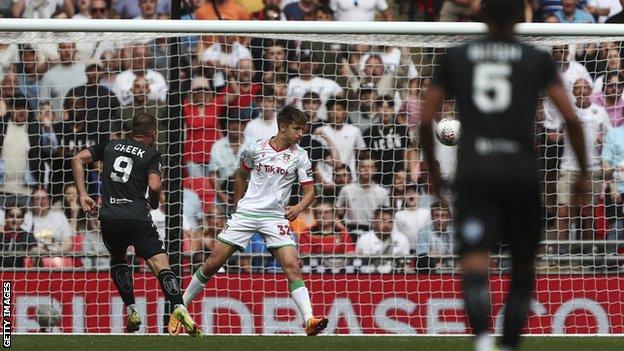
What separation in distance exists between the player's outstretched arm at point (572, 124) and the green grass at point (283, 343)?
367cm

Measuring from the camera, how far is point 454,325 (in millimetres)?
12156

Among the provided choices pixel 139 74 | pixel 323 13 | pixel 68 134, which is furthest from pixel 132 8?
pixel 68 134

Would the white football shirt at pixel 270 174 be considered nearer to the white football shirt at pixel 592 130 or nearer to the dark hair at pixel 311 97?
the dark hair at pixel 311 97

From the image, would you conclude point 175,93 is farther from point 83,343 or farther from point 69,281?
point 83,343

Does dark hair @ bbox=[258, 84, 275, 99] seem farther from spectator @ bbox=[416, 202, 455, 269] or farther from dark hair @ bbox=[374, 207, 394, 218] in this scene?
spectator @ bbox=[416, 202, 455, 269]

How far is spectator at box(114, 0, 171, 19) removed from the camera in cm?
1499

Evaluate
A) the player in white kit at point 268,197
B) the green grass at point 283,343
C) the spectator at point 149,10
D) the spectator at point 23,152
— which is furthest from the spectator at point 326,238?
the spectator at point 149,10

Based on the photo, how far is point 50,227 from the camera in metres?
12.5

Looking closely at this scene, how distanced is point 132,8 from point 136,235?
4885 millimetres

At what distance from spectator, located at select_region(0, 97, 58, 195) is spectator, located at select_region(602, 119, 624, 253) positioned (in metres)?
5.28

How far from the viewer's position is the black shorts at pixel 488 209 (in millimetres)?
5676

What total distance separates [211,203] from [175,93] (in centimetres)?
114

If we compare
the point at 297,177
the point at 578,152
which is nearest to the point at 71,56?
the point at 297,177

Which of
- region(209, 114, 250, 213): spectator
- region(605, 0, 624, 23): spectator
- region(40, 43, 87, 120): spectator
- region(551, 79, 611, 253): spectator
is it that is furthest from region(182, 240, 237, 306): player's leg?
region(605, 0, 624, 23): spectator
